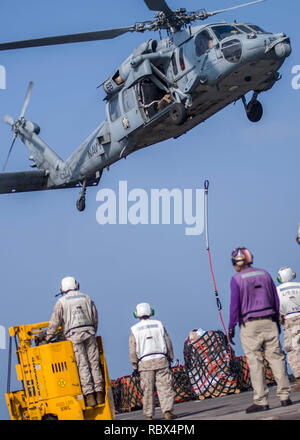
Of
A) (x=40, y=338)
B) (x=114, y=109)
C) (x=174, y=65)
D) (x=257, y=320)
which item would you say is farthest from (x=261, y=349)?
(x=114, y=109)

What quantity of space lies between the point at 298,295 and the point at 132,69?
978cm

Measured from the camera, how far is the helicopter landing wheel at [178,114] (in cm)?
1861

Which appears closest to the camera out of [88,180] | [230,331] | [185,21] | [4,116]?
[230,331]

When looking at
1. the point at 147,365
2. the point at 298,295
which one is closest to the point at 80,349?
the point at 147,365

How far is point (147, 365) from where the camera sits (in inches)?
412

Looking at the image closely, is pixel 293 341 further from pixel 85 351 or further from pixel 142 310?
pixel 85 351

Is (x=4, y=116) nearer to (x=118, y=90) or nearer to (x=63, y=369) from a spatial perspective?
(x=118, y=90)

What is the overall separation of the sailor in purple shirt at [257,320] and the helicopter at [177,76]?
938 cm

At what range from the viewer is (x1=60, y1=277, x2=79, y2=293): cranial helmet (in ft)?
34.2

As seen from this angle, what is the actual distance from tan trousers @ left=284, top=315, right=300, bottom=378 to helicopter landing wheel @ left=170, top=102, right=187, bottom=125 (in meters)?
7.76

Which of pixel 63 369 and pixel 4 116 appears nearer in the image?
pixel 63 369

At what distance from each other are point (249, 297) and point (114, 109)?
12928 millimetres

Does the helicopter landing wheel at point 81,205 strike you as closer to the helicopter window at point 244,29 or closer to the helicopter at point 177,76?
the helicopter at point 177,76

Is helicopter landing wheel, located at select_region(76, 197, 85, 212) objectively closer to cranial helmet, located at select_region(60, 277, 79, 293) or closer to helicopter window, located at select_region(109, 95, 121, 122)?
helicopter window, located at select_region(109, 95, 121, 122)
